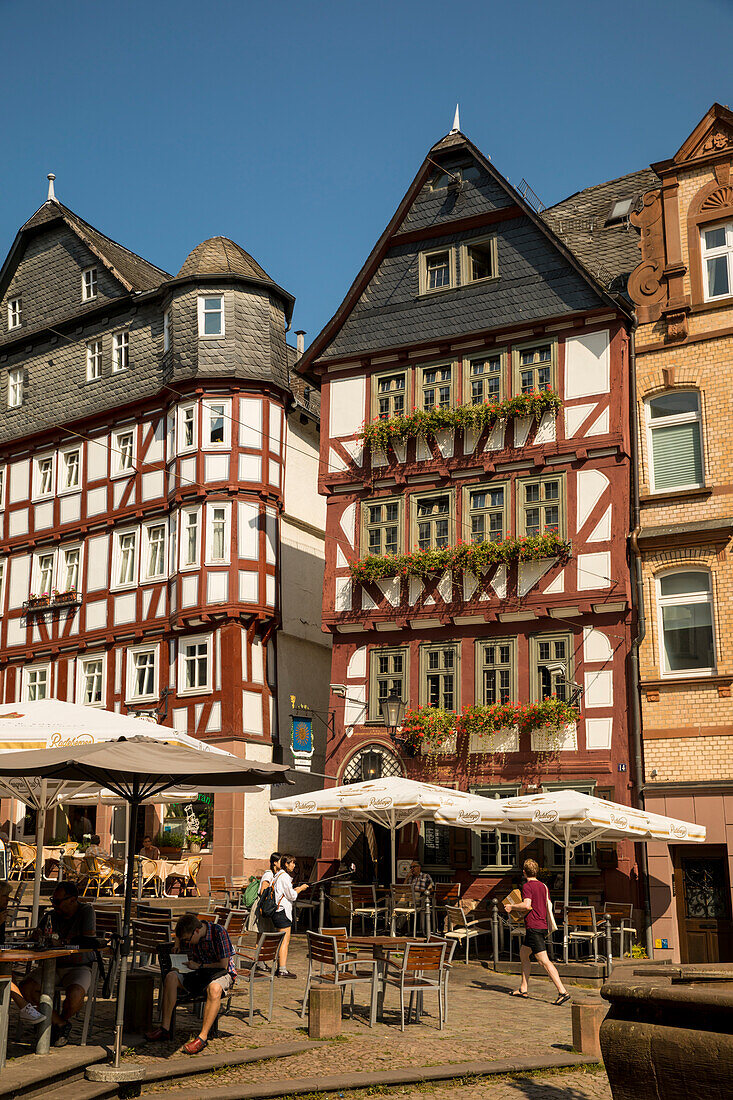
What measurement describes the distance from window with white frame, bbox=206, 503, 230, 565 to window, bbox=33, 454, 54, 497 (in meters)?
7.49

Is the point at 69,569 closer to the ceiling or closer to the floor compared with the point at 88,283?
closer to the floor

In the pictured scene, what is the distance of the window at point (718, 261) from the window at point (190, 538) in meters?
13.8

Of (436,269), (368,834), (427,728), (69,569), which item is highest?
(436,269)

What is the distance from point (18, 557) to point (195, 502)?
7992 mm

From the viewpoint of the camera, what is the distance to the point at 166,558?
32.5m

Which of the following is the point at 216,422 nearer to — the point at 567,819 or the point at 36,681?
the point at 36,681

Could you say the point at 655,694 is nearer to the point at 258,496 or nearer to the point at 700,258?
the point at 700,258

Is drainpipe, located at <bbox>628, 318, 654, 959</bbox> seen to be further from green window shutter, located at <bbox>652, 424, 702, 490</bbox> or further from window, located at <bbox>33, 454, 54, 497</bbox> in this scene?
window, located at <bbox>33, 454, 54, 497</bbox>

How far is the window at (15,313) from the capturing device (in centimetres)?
3934

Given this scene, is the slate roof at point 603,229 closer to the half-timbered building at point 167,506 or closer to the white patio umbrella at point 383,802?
the half-timbered building at point 167,506

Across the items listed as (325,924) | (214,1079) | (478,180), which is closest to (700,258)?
(478,180)

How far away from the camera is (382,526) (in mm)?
27609

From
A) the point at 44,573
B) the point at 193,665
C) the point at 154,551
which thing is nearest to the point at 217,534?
the point at 154,551

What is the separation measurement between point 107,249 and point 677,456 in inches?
821
